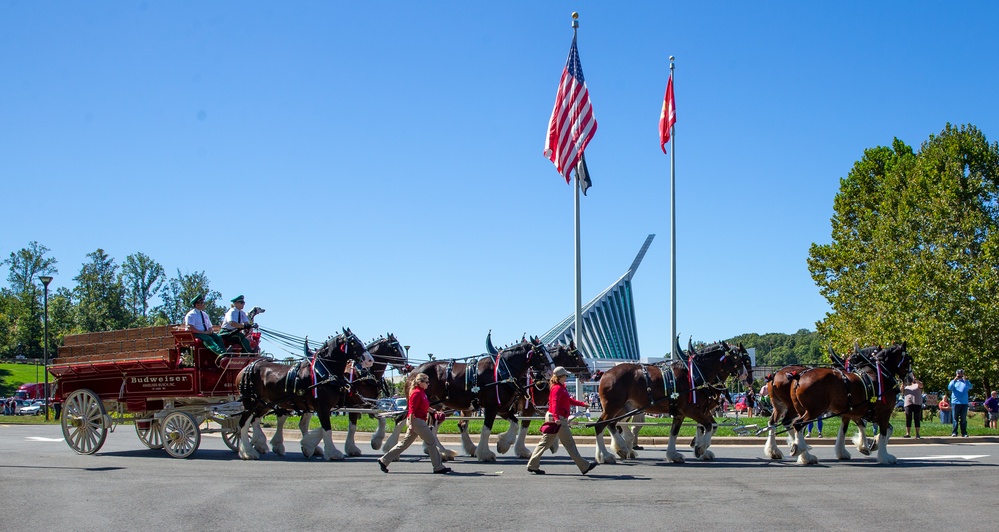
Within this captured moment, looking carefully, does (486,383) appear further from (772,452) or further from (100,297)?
(100,297)

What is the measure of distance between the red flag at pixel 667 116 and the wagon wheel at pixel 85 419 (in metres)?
20.8

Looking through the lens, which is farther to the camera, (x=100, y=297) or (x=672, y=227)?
(x=100, y=297)

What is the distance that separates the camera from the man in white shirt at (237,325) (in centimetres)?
1928

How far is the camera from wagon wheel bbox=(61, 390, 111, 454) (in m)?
19.0

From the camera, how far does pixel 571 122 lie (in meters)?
29.2

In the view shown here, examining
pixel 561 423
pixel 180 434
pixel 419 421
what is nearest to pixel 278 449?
pixel 180 434

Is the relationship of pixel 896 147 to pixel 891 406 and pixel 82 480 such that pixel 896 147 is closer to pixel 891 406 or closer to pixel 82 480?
pixel 891 406

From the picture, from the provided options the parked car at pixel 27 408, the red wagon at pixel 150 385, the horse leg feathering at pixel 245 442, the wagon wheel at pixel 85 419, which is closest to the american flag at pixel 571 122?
the red wagon at pixel 150 385

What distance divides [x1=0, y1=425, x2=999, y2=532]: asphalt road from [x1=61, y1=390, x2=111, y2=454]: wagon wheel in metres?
1.01

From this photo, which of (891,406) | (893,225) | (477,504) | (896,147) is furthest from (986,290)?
(477,504)

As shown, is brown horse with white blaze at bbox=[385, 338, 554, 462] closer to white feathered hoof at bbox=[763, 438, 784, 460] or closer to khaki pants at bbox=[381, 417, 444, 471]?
khaki pants at bbox=[381, 417, 444, 471]

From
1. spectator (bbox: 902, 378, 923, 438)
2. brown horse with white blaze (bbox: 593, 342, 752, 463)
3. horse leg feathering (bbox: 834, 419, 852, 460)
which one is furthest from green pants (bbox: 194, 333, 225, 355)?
spectator (bbox: 902, 378, 923, 438)

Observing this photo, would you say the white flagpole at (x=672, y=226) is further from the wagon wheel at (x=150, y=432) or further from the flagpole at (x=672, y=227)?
the wagon wheel at (x=150, y=432)

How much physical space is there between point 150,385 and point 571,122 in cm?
1539
